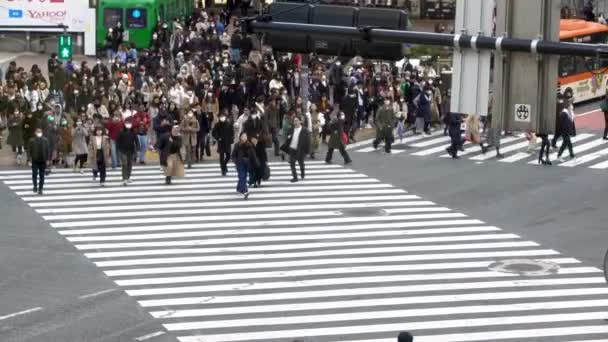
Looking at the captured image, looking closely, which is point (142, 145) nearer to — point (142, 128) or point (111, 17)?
point (142, 128)

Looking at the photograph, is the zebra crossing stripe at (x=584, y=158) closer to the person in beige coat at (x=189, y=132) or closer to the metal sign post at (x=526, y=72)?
the person in beige coat at (x=189, y=132)

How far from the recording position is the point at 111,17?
51875mm

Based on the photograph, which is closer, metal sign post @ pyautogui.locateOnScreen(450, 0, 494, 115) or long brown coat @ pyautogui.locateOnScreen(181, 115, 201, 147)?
metal sign post @ pyautogui.locateOnScreen(450, 0, 494, 115)

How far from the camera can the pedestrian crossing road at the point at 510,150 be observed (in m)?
37.6

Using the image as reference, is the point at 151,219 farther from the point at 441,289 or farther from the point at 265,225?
the point at 441,289

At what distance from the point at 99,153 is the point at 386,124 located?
24.6 ft

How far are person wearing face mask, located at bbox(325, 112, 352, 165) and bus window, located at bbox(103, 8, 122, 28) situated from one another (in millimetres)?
16550

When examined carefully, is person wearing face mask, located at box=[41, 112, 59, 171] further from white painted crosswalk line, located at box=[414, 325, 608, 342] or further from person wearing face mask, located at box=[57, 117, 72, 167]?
white painted crosswalk line, located at box=[414, 325, 608, 342]

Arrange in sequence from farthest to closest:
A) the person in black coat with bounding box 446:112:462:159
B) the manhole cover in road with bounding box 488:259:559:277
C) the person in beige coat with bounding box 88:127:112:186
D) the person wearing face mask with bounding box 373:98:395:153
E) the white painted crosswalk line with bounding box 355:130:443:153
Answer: the white painted crosswalk line with bounding box 355:130:443:153 < the person wearing face mask with bounding box 373:98:395:153 < the person in black coat with bounding box 446:112:462:159 < the person in beige coat with bounding box 88:127:112:186 < the manhole cover in road with bounding box 488:259:559:277

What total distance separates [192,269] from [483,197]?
8770 millimetres

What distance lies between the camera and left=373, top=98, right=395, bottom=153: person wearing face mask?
124ft

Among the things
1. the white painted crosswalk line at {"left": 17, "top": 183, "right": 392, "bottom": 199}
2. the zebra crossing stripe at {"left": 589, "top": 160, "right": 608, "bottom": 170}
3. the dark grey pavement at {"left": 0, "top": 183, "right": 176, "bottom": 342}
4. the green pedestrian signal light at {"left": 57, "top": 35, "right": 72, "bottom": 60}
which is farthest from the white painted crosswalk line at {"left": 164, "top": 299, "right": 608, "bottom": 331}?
the green pedestrian signal light at {"left": 57, "top": 35, "right": 72, "bottom": 60}

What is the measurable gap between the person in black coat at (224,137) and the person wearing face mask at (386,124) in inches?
167

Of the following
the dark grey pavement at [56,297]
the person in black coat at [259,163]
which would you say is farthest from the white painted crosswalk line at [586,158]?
the dark grey pavement at [56,297]
